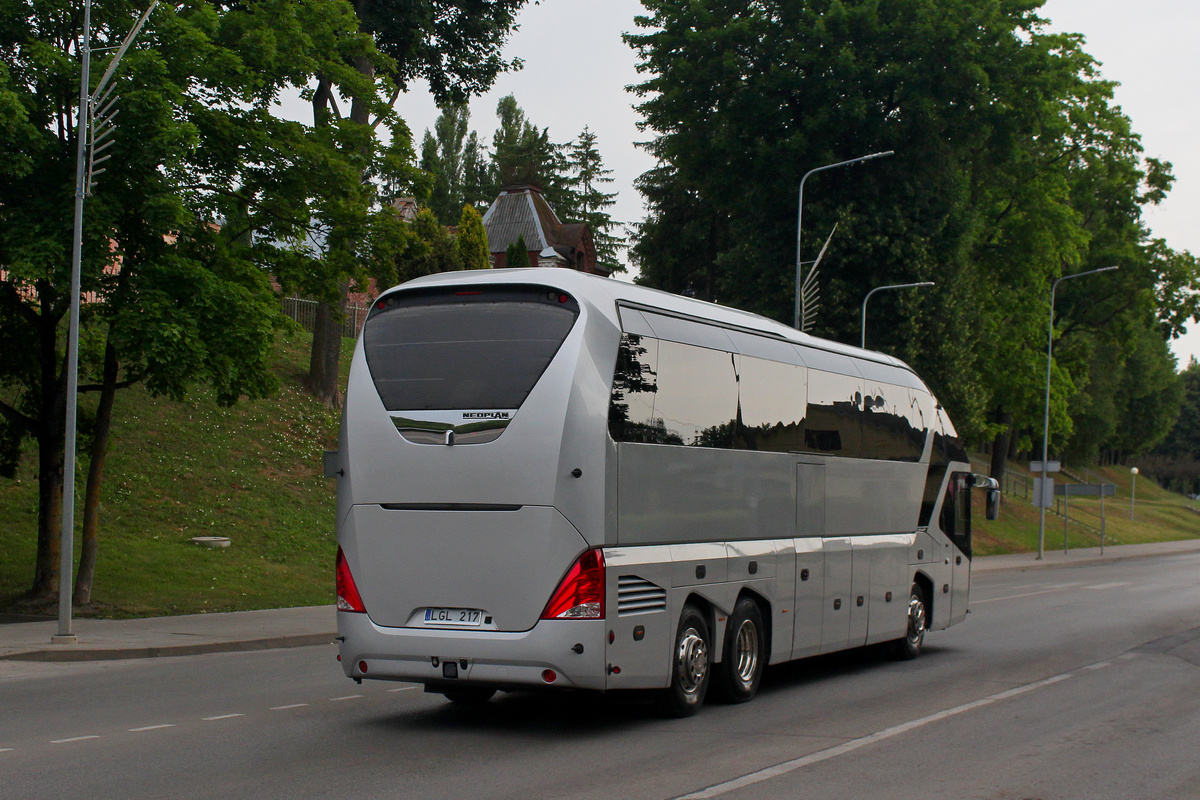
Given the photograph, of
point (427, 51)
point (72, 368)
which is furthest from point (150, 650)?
point (427, 51)

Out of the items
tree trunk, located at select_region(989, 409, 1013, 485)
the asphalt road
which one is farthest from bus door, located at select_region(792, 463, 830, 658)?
tree trunk, located at select_region(989, 409, 1013, 485)

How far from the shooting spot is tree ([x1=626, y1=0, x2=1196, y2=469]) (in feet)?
128

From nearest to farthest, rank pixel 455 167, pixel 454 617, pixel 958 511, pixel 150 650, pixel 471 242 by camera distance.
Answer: pixel 454 617 → pixel 150 650 → pixel 958 511 → pixel 471 242 → pixel 455 167

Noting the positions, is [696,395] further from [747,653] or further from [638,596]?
[747,653]

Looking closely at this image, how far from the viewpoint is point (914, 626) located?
15156mm

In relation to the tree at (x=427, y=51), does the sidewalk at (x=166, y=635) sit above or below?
below

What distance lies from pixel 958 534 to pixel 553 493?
9.20 metres

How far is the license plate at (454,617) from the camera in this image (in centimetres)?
914

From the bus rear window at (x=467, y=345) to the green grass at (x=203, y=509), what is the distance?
10490mm

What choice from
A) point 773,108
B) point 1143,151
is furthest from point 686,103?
point 1143,151

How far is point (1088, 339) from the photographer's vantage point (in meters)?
56.4

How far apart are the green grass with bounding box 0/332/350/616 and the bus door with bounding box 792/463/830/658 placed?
34.0 ft

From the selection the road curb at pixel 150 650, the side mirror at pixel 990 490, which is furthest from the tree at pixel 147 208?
the side mirror at pixel 990 490

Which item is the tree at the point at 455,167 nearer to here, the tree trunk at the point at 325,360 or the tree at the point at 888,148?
the tree at the point at 888,148
